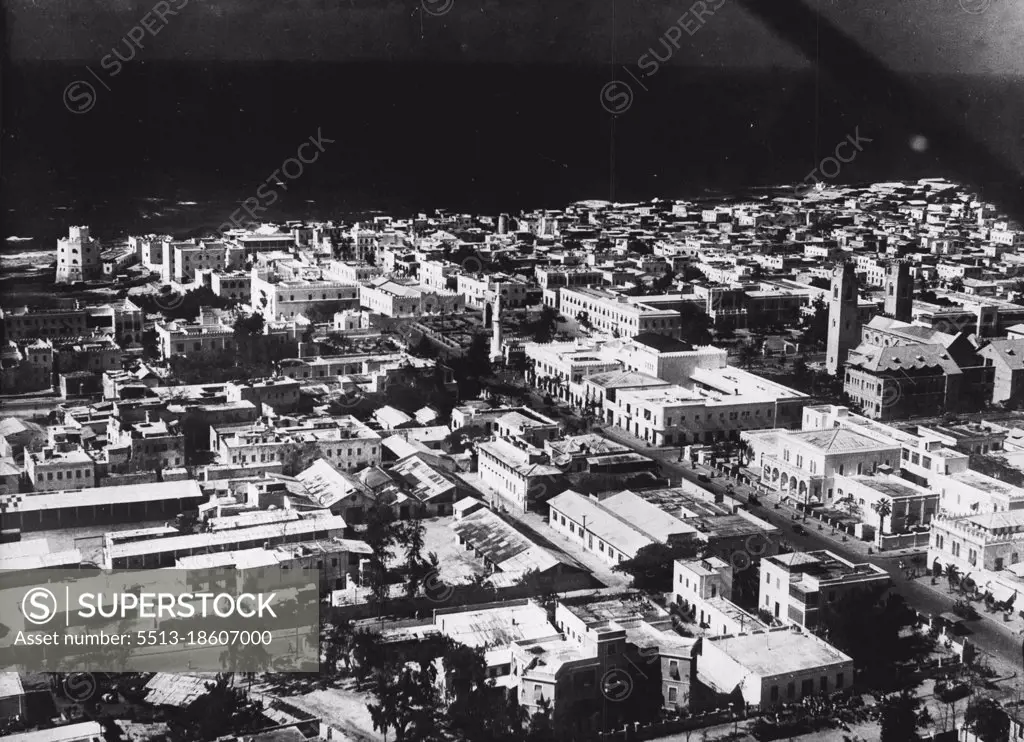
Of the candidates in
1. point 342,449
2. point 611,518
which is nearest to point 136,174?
point 342,449

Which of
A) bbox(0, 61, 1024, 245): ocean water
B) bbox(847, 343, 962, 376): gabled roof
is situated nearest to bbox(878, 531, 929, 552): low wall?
bbox(847, 343, 962, 376): gabled roof

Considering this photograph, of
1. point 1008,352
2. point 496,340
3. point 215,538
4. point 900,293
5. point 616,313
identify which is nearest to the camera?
point 215,538

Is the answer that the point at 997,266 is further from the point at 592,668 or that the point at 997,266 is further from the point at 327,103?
the point at 327,103

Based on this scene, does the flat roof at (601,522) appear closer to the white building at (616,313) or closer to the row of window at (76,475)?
the row of window at (76,475)

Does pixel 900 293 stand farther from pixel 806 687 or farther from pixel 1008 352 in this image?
pixel 806 687

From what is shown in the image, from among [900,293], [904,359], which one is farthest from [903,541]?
[900,293]

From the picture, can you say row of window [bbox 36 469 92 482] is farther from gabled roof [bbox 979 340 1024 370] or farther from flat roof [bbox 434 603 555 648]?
gabled roof [bbox 979 340 1024 370]

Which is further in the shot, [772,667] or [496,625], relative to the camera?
[496,625]
